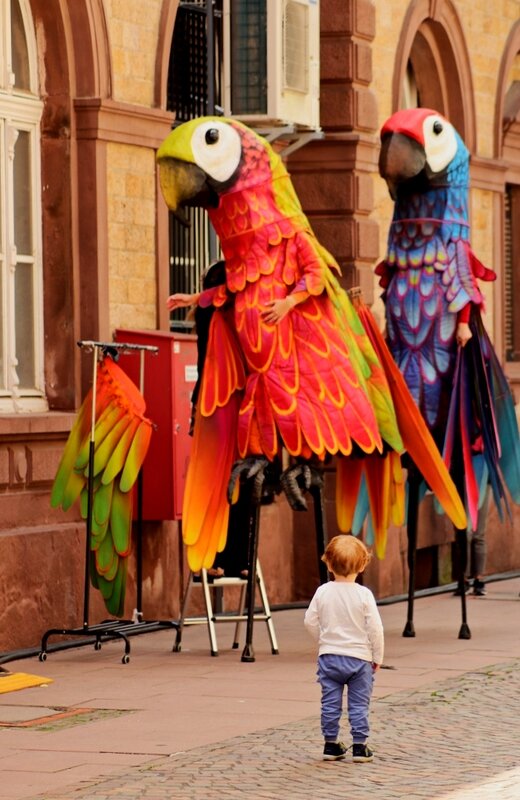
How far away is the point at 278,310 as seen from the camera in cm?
1237

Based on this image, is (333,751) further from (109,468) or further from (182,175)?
(182,175)

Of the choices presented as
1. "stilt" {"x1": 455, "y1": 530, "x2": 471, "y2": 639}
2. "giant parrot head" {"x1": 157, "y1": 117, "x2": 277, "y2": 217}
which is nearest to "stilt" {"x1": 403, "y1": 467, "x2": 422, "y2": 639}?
"stilt" {"x1": 455, "y1": 530, "x2": 471, "y2": 639}

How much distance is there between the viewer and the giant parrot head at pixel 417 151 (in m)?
13.8

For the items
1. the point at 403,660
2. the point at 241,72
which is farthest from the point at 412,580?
the point at 241,72

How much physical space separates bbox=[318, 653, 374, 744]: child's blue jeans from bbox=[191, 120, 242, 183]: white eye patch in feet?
12.8

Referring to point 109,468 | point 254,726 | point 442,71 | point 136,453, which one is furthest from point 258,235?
point 442,71

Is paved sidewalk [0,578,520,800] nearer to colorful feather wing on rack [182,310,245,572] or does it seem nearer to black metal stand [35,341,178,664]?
black metal stand [35,341,178,664]

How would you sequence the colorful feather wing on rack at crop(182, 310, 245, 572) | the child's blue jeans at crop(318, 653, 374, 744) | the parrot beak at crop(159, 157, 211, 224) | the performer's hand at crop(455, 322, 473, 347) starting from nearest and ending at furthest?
the child's blue jeans at crop(318, 653, 374, 744) → the parrot beak at crop(159, 157, 211, 224) → the colorful feather wing on rack at crop(182, 310, 245, 572) → the performer's hand at crop(455, 322, 473, 347)

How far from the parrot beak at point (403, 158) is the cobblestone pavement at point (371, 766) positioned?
4120 millimetres

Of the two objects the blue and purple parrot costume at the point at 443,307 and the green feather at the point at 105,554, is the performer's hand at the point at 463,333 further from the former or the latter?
the green feather at the point at 105,554

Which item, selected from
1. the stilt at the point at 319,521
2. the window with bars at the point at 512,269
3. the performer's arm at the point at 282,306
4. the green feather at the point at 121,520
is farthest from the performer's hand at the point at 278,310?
the window with bars at the point at 512,269

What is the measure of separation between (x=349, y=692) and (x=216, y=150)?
4131 millimetres

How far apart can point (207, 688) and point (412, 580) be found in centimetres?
286

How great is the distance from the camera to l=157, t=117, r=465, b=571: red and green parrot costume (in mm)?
12430
